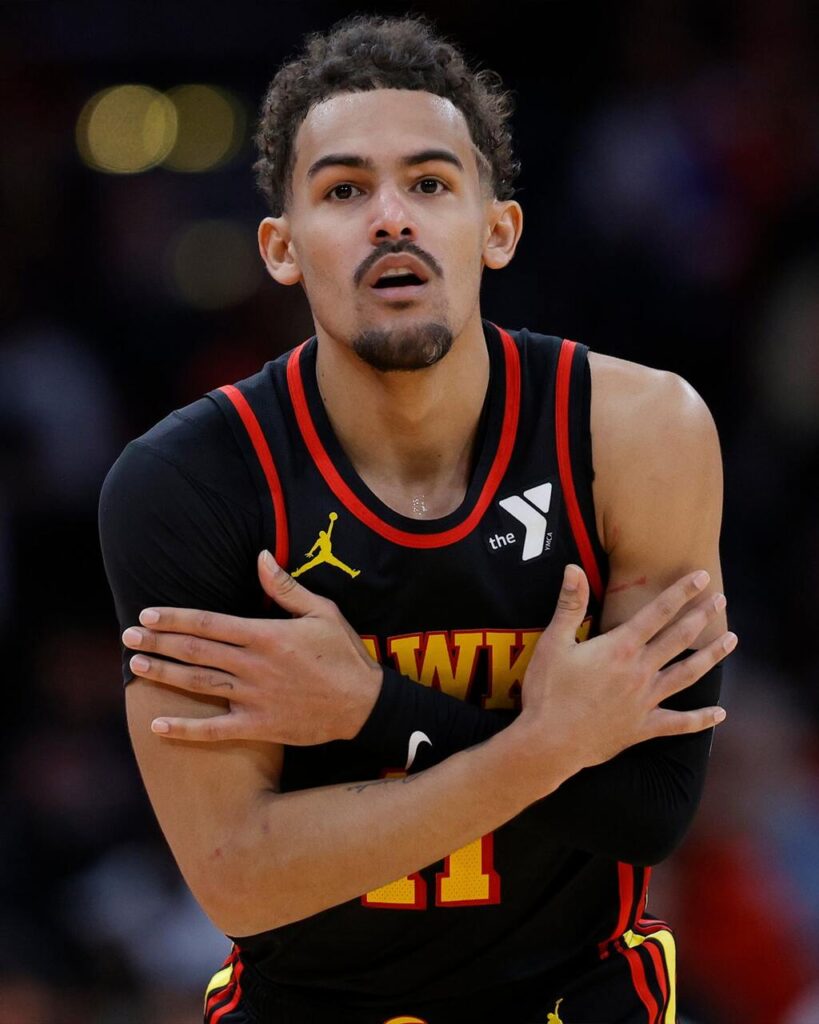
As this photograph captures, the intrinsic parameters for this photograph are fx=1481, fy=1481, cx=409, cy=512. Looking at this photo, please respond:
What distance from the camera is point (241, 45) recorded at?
7.87 m

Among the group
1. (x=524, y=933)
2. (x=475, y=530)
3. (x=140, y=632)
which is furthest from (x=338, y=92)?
(x=524, y=933)

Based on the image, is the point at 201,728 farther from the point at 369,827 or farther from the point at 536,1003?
the point at 536,1003

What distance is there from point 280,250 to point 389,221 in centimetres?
50

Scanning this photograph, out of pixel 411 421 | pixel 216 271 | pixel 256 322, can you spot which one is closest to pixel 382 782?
pixel 411 421

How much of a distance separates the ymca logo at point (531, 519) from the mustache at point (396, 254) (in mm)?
514

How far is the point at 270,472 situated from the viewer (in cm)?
317

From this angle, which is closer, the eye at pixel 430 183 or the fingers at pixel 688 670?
the fingers at pixel 688 670

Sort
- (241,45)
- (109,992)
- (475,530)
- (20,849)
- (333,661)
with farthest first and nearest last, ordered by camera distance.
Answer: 1. (241,45)
2. (20,849)
3. (109,992)
4. (475,530)
5. (333,661)

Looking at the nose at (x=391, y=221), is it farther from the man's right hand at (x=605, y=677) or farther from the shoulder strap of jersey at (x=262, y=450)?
the man's right hand at (x=605, y=677)

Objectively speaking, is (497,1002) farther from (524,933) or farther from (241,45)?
(241,45)

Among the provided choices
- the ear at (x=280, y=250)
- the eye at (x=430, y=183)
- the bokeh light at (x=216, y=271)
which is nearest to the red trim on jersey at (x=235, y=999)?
the ear at (x=280, y=250)

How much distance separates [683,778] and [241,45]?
18.9 ft

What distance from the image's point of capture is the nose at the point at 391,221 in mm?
3070

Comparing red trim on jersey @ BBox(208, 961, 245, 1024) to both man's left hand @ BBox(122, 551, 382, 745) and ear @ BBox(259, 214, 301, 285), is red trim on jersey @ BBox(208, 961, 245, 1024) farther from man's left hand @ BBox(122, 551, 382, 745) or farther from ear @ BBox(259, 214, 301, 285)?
ear @ BBox(259, 214, 301, 285)
